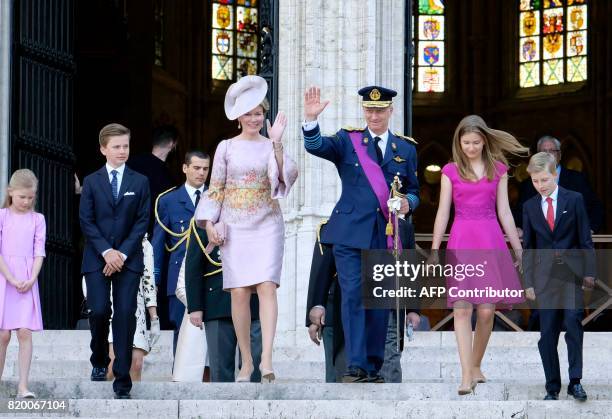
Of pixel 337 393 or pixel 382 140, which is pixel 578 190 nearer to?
pixel 382 140

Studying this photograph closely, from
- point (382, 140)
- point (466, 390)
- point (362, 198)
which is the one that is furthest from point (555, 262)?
point (382, 140)

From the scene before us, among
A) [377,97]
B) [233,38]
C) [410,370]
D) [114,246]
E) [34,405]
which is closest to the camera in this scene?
[34,405]

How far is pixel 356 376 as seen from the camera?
1212 centimetres

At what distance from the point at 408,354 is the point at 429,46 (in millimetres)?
18775

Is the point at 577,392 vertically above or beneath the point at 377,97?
beneath

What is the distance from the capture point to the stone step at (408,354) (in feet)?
49.2

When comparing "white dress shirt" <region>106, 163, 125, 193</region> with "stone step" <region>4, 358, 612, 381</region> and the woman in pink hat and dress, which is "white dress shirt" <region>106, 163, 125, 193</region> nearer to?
the woman in pink hat and dress

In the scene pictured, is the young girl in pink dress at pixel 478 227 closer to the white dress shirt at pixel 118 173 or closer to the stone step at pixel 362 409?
the stone step at pixel 362 409

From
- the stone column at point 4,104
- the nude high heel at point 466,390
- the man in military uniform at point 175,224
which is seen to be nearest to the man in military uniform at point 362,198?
the nude high heel at point 466,390

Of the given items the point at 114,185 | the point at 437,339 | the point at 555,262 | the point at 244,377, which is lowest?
the point at 244,377

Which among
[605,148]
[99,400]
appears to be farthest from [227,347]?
[605,148]

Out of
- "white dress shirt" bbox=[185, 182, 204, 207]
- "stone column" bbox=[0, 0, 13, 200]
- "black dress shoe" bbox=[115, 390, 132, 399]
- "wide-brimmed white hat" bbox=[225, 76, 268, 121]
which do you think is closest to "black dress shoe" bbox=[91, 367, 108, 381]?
"black dress shoe" bbox=[115, 390, 132, 399]

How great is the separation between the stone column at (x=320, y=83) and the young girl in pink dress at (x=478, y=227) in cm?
455

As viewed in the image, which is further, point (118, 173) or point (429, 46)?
point (429, 46)
